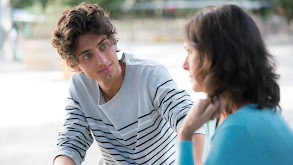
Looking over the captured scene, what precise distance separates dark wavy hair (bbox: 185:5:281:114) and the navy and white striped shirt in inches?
21.7

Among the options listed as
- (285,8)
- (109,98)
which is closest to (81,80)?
(109,98)

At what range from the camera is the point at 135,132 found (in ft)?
6.92

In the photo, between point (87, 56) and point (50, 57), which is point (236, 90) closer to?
point (87, 56)

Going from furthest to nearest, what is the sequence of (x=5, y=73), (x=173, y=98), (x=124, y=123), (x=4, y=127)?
(x=5, y=73), (x=4, y=127), (x=124, y=123), (x=173, y=98)

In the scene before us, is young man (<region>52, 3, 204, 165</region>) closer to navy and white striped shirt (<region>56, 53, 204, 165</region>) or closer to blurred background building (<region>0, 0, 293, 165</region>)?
navy and white striped shirt (<region>56, 53, 204, 165</region>)

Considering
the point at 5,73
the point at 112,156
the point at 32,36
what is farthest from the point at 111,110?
the point at 32,36

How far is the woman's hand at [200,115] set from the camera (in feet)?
4.75

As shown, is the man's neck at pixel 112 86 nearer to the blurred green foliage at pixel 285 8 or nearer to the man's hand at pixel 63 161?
the man's hand at pixel 63 161

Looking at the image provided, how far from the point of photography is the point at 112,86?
2.15 metres

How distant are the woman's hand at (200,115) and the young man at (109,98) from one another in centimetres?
45

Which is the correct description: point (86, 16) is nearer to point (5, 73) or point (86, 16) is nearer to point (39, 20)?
point (5, 73)

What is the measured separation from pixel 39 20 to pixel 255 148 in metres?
17.4

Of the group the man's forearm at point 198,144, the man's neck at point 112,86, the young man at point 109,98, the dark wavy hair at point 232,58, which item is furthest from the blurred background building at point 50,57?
the man's forearm at point 198,144

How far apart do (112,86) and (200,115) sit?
2.49 ft
